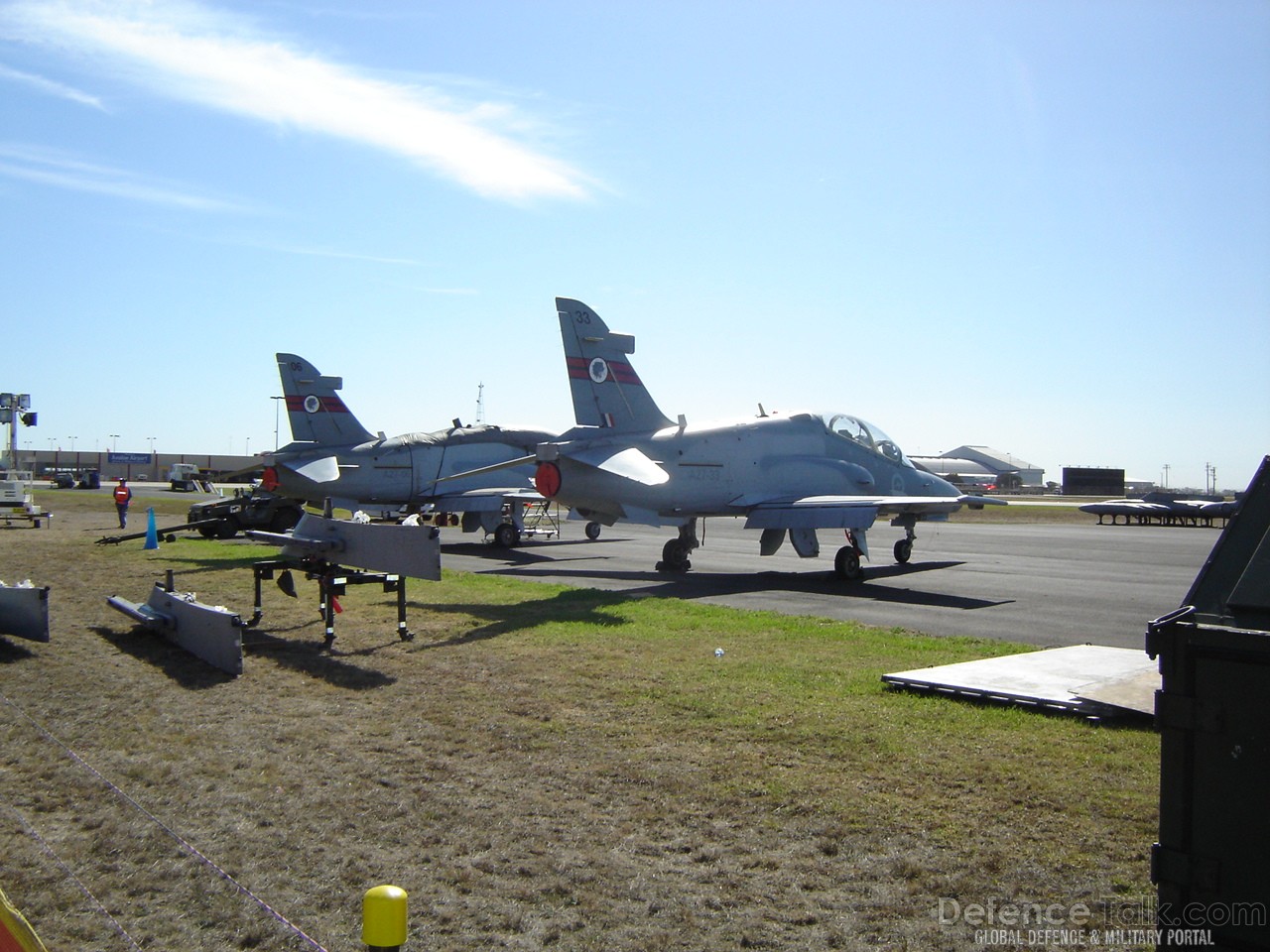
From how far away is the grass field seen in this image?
4.02 m

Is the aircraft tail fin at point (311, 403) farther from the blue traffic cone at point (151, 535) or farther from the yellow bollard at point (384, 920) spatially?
the yellow bollard at point (384, 920)

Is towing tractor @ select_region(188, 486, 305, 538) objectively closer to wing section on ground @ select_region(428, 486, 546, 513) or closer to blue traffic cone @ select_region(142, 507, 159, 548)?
blue traffic cone @ select_region(142, 507, 159, 548)

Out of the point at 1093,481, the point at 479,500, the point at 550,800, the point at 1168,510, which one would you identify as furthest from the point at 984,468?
the point at 550,800

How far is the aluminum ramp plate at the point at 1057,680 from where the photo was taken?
7.12 meters

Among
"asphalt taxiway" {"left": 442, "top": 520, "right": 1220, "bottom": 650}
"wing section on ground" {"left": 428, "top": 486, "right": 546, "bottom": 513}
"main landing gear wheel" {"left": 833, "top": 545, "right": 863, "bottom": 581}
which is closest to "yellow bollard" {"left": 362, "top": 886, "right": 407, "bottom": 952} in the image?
"asphalt taxiway" {"left": 442, "top": 520, "right": 1220, "bottom": 650}

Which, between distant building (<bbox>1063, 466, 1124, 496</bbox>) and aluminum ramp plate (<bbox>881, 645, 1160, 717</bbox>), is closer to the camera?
aluminum ramp plate (<bbox>881, 645, 1160, 717</bbox>)

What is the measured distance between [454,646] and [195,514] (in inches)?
768

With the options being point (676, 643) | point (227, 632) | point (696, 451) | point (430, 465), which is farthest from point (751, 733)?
point (430, 465)

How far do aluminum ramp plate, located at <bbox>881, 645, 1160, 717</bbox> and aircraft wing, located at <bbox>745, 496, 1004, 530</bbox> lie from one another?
26.8 feet

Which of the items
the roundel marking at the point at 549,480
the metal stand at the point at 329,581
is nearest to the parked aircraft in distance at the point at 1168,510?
the roundel marking at the point at 549,480

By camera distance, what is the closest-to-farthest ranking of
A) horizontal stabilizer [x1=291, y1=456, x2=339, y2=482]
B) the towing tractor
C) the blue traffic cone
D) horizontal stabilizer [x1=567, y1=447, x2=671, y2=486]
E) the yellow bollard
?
the yellow bollard → horizontal stabilizer [x1=567, y1=447, x2=671, y2=486] → the blue traffic cone → horizontal stabilizer [x1=291, y1=456, x2=339, y2=482] → the towing tractor

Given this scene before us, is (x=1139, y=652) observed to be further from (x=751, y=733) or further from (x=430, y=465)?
(x=430, y=465)

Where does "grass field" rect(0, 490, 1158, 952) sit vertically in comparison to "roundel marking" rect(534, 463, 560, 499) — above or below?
below

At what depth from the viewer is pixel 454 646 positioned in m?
10.2
